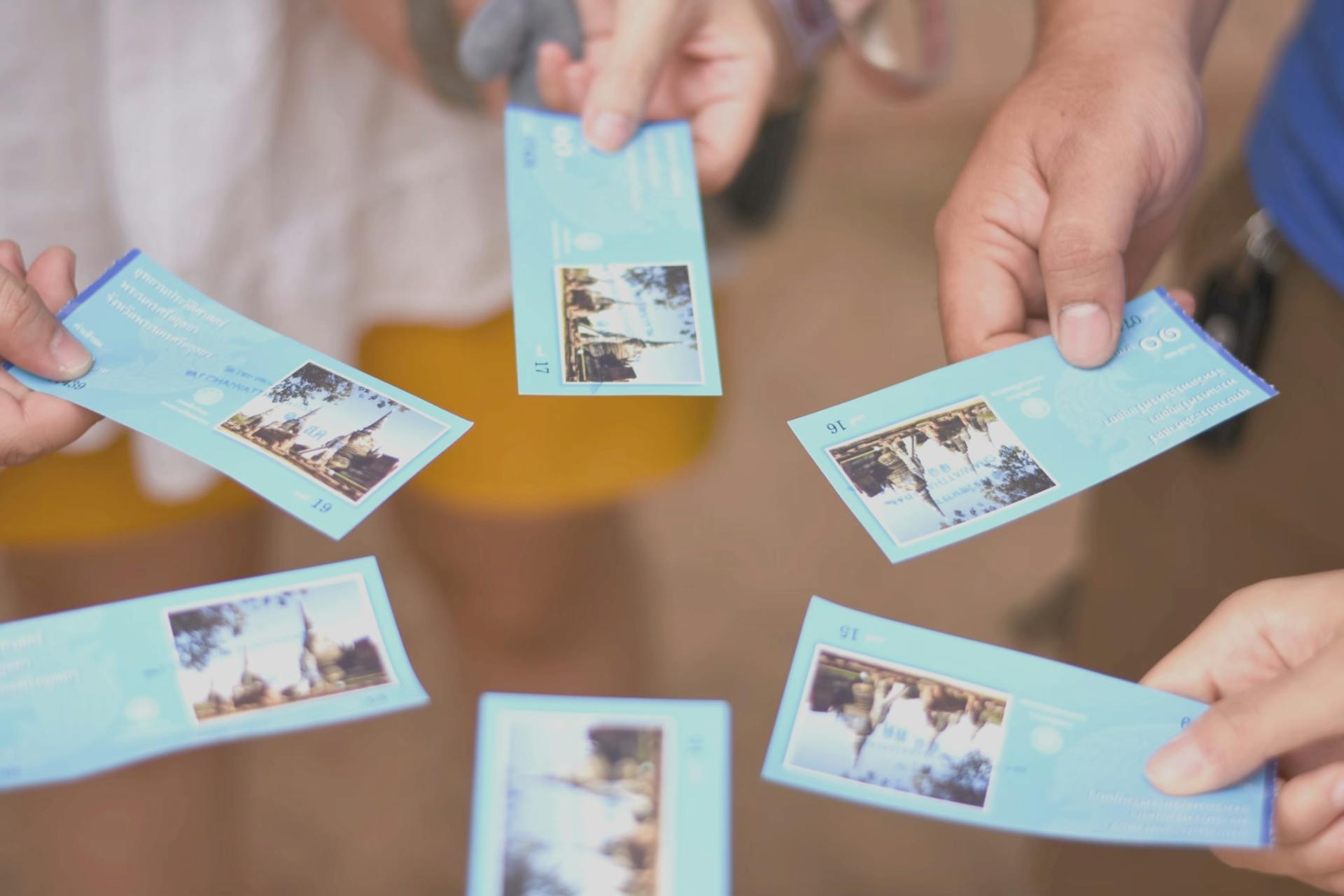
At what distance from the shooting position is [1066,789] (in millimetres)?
458

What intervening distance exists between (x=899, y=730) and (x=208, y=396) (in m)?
0.37

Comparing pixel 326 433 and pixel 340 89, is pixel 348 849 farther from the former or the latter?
pixel 340 89

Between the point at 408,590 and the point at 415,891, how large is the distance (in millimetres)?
162

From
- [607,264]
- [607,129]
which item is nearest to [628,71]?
[607,129]

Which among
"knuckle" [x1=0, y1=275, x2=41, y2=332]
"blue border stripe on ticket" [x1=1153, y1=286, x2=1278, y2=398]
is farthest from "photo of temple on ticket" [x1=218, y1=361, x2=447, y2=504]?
"blue border stripe on ticket" [x1=1153, y1=286, x2=1278, y2=398]

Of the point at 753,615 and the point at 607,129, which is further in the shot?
the point at 607,129

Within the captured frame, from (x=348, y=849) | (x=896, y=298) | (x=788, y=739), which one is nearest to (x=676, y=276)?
(x=896, y=298)

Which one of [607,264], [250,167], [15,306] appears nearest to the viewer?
[15,306]

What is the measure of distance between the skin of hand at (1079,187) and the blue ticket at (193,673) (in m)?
0.36

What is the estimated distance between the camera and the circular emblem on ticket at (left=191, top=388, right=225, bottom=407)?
544mm

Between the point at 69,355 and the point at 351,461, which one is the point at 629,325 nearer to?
the point at 351,461

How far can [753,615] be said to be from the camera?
1.87ft

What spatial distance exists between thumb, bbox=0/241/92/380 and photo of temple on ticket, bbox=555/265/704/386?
0.25 m

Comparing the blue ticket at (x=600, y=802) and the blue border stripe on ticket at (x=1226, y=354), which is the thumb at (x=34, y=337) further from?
the blue border stripe on ticket at (x=1226, y=354)
